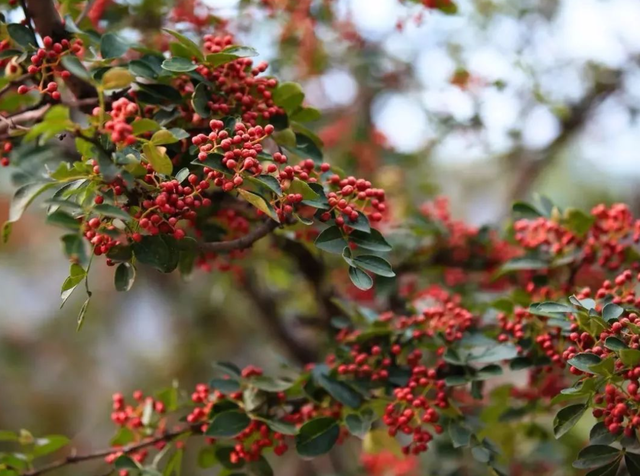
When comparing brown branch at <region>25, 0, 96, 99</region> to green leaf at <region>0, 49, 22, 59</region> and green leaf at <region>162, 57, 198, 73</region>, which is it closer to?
green leaf at <region>0, 49, 22, 59</region>

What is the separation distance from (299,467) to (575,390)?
1.46 metres

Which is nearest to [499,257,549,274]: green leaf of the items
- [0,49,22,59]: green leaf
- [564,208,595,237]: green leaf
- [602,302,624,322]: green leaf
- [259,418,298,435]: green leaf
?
[564,208,595,237]: green leaf

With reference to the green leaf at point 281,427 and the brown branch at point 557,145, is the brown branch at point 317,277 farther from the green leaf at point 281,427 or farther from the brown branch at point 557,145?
the brown branch at point 557,145

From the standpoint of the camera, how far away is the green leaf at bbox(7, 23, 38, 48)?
782mm

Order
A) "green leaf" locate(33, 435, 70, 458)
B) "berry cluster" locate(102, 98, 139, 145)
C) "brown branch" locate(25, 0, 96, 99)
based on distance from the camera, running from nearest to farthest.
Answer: "berry cluster" locate(102, 98, 139, 145), "brown branch" locate(25, 0, 96, 99), "green leaf" locate(33, 435, 70, 458)

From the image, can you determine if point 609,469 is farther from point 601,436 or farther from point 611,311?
point 611,311

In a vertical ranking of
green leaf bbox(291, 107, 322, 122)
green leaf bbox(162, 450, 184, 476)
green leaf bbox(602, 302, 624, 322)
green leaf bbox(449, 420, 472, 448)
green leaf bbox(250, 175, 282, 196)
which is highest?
green leaf bbox(250, 175, 282, 196)

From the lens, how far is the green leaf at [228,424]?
2.81 feet

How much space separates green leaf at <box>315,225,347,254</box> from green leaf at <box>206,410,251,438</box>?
260 millimetres

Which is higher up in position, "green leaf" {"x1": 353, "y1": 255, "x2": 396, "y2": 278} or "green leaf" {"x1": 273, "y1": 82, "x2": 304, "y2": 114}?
"green leaf" {"x1": 273, "y1": 82, "x2": 304, "y2": 114}

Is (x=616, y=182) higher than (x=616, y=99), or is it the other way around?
(x=616, y=99)

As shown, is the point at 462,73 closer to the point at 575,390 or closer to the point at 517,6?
the point at 517,6

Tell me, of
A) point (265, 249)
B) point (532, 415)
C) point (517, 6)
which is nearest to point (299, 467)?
point (265, 249)

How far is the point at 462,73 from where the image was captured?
137 cm
